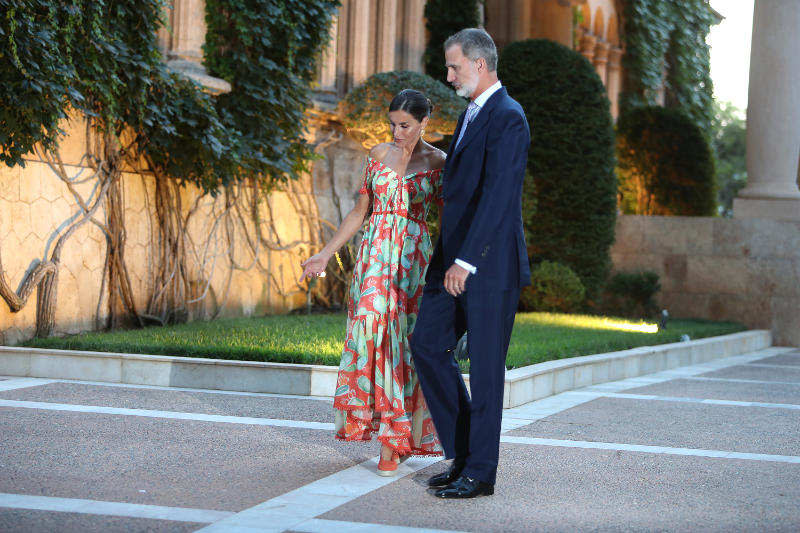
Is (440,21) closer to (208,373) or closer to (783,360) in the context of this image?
(783,360)

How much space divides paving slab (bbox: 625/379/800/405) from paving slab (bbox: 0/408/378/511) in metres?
3.98

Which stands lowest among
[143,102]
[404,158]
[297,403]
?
[297,403]

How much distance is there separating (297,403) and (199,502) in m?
2.99

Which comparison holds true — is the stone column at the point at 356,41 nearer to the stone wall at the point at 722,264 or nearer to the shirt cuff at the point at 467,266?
the stone wall at the point at 722,264

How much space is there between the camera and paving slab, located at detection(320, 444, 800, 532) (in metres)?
4.38

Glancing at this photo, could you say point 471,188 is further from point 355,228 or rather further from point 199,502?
point 199,502

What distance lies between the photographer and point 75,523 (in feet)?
13.6

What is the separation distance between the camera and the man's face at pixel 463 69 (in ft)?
16.1

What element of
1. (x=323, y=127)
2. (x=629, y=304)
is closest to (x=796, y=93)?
(x=629, y=304)

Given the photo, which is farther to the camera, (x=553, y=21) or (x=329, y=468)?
(x=553, y=21)

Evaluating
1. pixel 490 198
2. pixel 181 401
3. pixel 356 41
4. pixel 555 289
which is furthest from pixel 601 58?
pixel 490 198

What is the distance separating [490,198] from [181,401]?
3.48m

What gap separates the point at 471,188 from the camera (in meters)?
4.87

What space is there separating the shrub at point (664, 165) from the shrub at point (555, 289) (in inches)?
204
